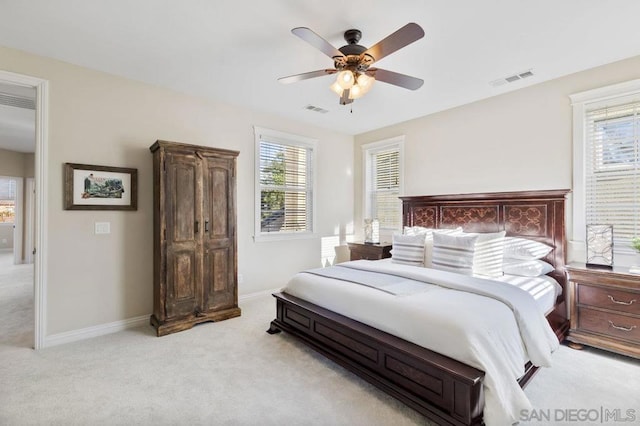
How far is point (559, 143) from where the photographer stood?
3.35 meters

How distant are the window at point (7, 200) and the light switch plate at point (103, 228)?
820cm

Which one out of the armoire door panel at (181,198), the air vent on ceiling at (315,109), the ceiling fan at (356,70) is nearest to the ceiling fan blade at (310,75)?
the ceiling fan at (356,70)

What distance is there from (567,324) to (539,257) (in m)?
0.71

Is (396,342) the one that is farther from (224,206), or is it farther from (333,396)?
(224,206)

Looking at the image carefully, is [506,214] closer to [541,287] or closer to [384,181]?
[541,287]

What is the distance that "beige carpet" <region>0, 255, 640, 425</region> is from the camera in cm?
→ 194

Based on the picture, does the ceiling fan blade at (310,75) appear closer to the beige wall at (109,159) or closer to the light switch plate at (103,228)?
the beige wall at (109,159)

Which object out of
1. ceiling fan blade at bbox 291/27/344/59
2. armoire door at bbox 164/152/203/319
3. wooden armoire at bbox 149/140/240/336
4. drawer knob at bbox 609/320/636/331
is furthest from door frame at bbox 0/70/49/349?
drawer knob at bbox 609/320/636/331

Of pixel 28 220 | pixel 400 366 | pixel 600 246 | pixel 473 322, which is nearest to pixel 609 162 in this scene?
pixel 600 246

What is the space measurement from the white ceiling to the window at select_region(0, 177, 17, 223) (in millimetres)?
8743

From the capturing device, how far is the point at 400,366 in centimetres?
204

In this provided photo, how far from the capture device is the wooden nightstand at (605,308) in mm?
2570

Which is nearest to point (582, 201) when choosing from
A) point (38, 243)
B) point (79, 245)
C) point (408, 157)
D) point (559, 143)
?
point (559, 143)

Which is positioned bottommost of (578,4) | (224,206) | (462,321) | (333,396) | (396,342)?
(333,396)
